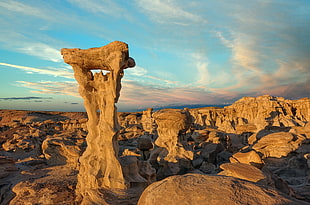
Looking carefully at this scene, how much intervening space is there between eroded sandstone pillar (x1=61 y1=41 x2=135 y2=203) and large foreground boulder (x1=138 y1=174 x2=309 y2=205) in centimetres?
369

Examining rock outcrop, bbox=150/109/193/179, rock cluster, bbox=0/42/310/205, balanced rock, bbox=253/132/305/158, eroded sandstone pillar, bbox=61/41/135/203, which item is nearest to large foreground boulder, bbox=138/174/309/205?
rock cluster, bbox=0/42/310/205

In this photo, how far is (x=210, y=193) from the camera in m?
3.26

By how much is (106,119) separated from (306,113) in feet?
172

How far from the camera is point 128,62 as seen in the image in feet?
25.6

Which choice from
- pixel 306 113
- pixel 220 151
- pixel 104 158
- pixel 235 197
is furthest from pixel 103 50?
pixel 306 113

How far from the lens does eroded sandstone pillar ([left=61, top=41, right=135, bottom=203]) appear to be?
7.00 meters

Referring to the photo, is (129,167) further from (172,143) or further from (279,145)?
(279,145)

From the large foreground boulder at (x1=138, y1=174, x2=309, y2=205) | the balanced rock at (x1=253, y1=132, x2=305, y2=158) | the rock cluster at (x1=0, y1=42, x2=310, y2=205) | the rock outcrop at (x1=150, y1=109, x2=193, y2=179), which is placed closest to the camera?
the large foreground boulder at (x1=138, y1=174, x2=309, y2=205)

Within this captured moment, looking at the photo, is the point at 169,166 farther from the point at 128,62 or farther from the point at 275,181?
the point at 128,62

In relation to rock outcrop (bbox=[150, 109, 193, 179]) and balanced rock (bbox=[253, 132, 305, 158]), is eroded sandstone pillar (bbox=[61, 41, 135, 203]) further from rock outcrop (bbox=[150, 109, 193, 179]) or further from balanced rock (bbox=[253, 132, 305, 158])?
balanced rock (bbox=[253, 132, 305, 158])

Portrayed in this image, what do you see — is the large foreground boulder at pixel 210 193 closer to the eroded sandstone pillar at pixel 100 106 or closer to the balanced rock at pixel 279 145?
the eroded sandstone pillar at pixel 100 106

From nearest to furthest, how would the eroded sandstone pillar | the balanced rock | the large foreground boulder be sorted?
the large foreground boulder < the eroded sandstone pillar < the balanced rock

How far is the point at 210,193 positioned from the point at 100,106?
563cm

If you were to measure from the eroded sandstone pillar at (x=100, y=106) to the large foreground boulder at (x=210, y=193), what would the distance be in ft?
12.1
